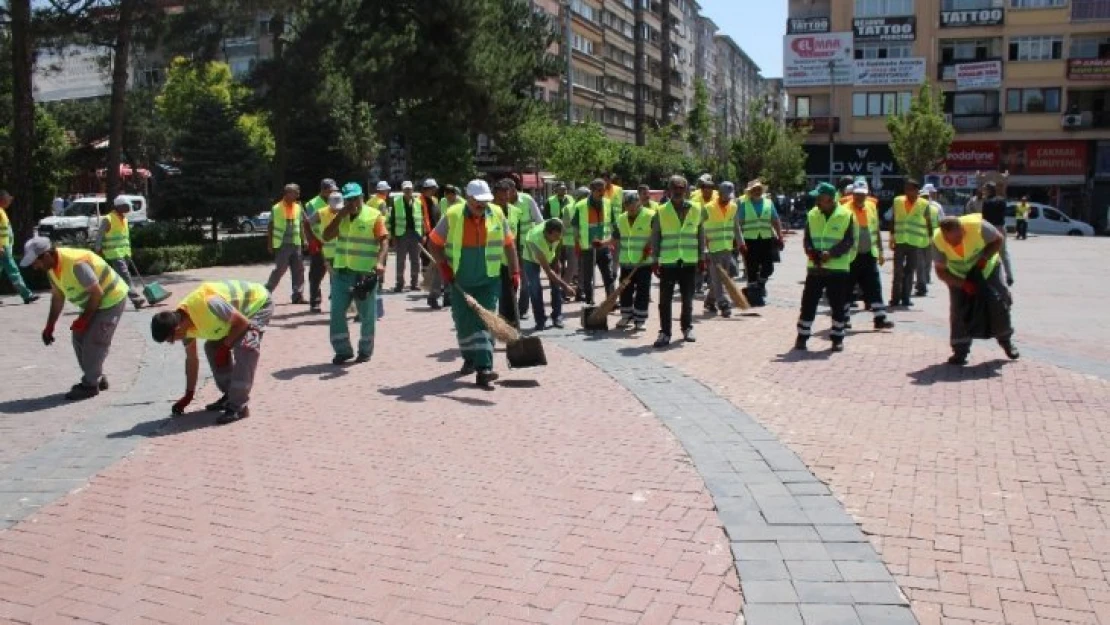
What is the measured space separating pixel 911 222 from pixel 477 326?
746cm

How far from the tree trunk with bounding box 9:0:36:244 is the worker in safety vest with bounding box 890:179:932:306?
17395 millimetres

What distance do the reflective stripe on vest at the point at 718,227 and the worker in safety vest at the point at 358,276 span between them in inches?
189

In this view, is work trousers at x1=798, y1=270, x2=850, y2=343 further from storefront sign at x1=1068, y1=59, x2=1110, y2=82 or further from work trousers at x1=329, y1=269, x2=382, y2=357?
storefront sign at x1=1068, y1=59, x2=1110, y2=82

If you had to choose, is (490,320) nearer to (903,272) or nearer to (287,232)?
(287,232)

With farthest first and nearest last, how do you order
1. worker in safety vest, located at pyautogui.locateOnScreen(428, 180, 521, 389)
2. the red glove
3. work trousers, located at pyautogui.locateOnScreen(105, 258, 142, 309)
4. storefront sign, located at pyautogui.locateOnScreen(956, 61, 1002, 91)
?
1. storefront sign, located at pyautogui.locateOnScreen(956, 61, 1002, 91)
2. work trousers, located at pyautogui.locateOnScreen(105, 258, 142, 309)
3. worker in safety vest, located at pyautogui.locateOnScreen(428, 180, 521, 389)
4. the red glove

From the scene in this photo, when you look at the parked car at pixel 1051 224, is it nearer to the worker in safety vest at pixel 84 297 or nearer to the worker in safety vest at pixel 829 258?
the worker in safety vest at pixel 829 258

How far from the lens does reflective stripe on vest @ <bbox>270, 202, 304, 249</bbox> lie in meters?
14.9

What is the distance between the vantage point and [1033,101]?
5266cm

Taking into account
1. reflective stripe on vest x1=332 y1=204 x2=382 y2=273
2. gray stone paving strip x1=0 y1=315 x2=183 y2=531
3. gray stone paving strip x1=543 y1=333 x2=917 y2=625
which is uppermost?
reflective stripe on vest x1=332 y1=204 x2=382 y2=273

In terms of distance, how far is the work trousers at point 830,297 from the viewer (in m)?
10.6

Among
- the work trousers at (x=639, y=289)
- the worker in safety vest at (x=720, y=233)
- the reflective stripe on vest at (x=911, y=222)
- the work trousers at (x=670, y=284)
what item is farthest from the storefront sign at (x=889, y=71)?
the work trousers at (x=670, y=284)

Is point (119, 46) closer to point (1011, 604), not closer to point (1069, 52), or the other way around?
point (1011, 604)

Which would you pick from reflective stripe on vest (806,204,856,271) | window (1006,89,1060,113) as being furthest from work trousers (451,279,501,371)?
window (1006,89,1060,113)

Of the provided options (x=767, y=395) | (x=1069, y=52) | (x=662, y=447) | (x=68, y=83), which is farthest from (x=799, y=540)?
(x=1069, y=52)
